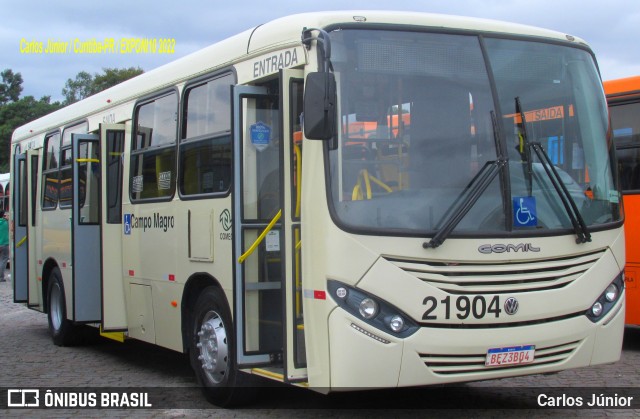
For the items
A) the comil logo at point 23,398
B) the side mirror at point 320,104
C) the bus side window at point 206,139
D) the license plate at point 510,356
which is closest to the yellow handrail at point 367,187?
the side mirror at point 320,104

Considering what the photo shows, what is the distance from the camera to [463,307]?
6.29 m

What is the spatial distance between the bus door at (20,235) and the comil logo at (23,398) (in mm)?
5143

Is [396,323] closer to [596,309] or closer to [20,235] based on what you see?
[596,309]

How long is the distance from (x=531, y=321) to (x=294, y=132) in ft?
7.15

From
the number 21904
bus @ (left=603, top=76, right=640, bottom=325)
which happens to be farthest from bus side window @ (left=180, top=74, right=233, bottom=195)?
bus @ (left=603, top=76, right=640, bottom=325)

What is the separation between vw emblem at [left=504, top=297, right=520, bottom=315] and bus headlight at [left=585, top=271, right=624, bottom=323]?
0.71 metres

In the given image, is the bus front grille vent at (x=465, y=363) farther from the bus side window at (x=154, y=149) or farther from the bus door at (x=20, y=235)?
the bus door at (x=20, y=235)

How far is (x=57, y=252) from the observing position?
12.1 m

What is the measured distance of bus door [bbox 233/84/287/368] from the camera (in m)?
7.12

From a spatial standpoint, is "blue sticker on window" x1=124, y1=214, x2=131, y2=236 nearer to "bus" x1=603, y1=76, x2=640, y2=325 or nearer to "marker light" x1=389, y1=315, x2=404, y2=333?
"marker light" x1=389, y1=315, x2=404, y2=333

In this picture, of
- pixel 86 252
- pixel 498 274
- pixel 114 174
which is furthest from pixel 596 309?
pixel 86 252

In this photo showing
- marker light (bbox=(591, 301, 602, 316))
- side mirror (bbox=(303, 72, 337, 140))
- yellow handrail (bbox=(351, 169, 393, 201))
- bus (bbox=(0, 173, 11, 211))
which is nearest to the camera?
side mirror (bbox=(303, 72, 337, 140))

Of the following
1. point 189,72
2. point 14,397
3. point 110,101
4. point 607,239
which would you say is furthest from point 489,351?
point 110,101

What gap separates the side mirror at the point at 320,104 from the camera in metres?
6.11
